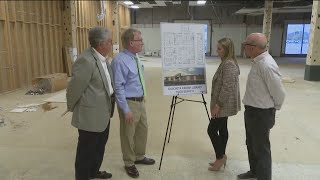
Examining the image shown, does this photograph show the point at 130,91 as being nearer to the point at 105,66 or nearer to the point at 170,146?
the point at 105,66

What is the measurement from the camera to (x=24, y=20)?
788 centimetres

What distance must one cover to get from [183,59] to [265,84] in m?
0.94

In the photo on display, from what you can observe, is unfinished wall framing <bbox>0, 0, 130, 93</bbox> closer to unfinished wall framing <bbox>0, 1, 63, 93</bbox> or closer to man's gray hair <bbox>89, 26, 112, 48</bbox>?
unfinished wall framing <bbox>0, 1, 63, 93</bbox>

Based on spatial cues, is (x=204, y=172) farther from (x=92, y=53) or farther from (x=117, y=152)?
(x=92, y=53)

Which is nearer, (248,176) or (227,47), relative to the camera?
(227,47)

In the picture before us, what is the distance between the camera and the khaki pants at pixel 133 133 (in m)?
2.86

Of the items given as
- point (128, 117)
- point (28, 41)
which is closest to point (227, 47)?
point (128, 117)

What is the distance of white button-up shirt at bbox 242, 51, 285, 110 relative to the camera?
7.86ft

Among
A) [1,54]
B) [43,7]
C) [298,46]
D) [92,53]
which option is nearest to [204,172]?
[92,53]

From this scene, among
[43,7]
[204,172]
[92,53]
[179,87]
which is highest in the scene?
[43,7]

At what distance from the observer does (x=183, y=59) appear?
3.11 metres

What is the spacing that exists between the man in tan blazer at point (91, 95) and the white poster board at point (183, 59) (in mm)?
749

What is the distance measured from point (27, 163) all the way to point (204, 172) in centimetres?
189

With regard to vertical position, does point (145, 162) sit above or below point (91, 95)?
below
